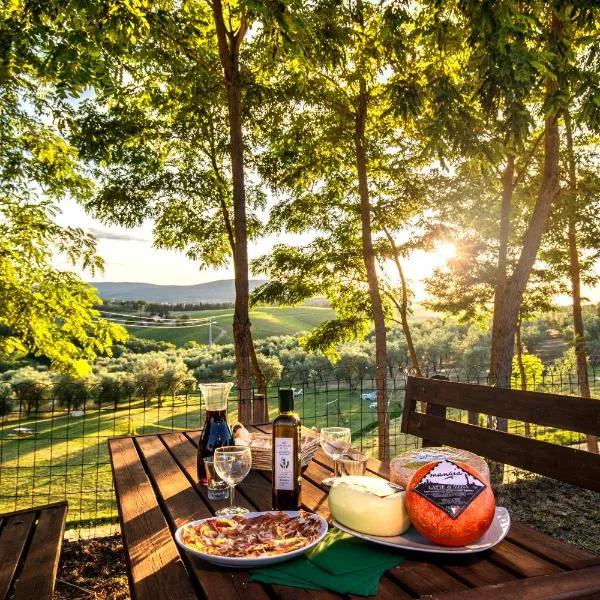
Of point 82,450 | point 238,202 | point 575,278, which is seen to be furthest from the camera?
point 575,278

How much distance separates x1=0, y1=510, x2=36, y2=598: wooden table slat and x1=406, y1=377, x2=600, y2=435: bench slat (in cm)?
206

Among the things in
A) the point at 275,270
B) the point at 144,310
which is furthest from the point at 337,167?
the point at 144,310

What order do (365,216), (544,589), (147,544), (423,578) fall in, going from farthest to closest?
(365,216)
(147,544)
(423,578)
(544,589)

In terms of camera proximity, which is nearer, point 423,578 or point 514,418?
point 423,578

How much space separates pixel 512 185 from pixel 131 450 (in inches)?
326

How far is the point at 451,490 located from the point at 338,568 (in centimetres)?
33

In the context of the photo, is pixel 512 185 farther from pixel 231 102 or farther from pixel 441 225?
pixel 231 102

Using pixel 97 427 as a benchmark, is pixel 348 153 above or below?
above

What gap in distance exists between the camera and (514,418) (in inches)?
98.3

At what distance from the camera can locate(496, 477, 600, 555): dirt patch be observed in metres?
5.50

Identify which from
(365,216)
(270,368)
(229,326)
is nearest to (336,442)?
(365,216)

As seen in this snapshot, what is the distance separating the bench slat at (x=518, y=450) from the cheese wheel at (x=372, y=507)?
3.03 ft

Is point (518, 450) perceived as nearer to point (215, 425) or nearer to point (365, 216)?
point (215, 425)

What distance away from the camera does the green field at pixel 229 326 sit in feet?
117
